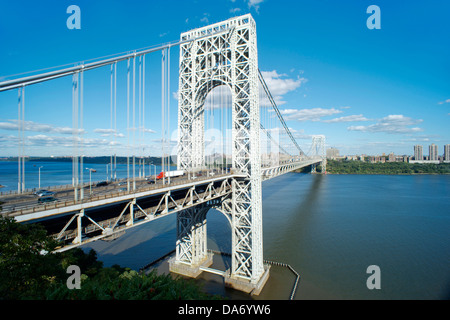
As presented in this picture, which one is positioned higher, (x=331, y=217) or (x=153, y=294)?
(x=153, y=294)

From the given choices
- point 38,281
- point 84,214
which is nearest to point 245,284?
point 84,214

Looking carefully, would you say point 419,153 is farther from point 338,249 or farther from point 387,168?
point 338,249

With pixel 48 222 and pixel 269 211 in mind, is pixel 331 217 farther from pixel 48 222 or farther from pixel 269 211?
pixel 48 222

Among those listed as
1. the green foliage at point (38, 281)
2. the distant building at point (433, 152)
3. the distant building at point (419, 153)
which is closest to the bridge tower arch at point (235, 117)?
the green foliage at point (38, 281)

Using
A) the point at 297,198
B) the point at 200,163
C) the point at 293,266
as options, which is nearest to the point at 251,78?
the point at 200,163

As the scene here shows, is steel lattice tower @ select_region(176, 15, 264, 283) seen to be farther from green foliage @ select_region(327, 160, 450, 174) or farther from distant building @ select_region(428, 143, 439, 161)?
distant building @ select_region(428, 143, 439, 161)

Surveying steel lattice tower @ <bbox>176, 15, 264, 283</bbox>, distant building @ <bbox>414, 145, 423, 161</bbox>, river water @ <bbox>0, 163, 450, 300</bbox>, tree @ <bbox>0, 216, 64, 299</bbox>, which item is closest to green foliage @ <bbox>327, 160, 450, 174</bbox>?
distant building @ <bbox>414, 145, 423, 161</bbox>
